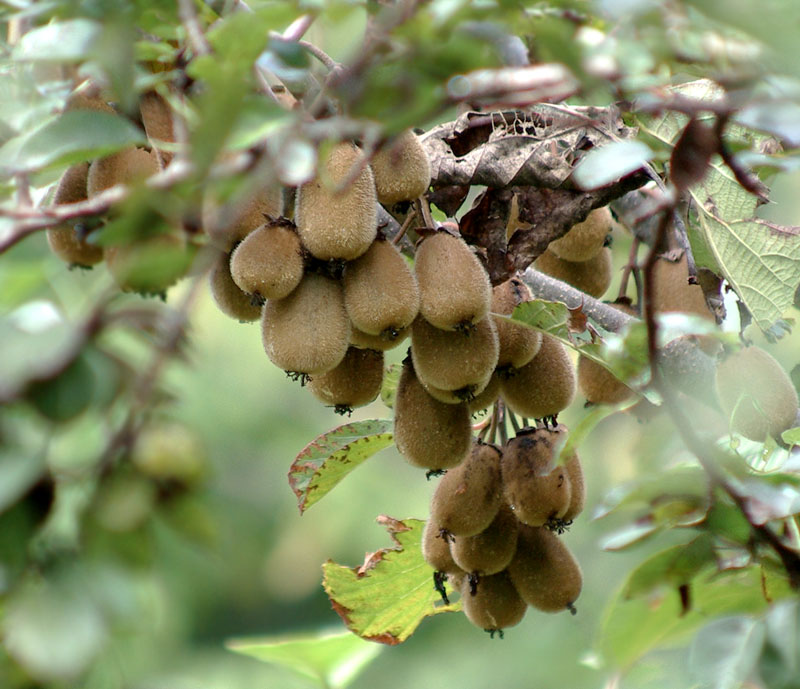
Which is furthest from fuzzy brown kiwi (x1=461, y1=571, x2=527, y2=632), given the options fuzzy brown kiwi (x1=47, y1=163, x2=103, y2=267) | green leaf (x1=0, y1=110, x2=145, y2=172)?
green leaf (x1=0, y1=110, x2=145, y2=172)

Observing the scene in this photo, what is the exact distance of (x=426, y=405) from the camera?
3.57 ft

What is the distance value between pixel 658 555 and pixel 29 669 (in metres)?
0.44

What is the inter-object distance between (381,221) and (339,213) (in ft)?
0.59

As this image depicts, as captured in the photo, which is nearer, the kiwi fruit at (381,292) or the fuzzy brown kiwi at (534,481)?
the kiwi fruit at (381,292)

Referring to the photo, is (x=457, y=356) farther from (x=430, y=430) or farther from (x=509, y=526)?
(x=509, y=526)

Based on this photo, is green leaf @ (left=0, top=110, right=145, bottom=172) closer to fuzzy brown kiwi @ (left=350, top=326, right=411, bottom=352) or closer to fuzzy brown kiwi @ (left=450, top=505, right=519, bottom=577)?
fuzzy brown kiwi @ (left=350, top=326, right=411, bottom=352)

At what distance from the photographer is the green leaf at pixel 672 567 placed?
2.29 feet

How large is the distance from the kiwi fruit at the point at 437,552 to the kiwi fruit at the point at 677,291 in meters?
0.41

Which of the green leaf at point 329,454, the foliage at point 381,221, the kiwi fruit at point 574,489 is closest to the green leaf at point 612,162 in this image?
the foliage at point 381,221

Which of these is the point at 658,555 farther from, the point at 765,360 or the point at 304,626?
the point at 304,626

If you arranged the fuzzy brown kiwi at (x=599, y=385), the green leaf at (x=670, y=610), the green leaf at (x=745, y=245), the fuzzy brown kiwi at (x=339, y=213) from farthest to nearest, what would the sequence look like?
1. the fuzzy brown kiwi at (x=599, y=385)
2. the green leaf at (x=745, y=245)
3. the fuzzy brown kiwi at (x=339, y=213)
4. the green leaf at (x=670, y=610)

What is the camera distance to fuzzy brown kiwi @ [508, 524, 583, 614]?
1.20 meters

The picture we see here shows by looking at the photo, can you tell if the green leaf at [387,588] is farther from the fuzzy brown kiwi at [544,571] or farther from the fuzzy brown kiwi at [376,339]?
the fuzzy brown kiwi at [376,339]

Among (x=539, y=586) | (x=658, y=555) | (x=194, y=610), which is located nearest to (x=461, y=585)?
(x=539, y=586)
